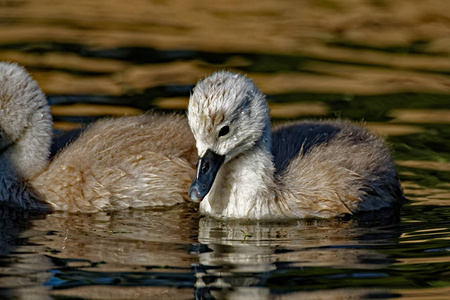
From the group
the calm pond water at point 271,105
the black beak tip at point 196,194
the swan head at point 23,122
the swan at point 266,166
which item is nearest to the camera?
the calm pond water at point 271,105

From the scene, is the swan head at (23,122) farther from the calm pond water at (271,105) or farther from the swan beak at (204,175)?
the swan beak at (204,175)

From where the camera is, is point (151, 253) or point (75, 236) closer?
point (151, 253)

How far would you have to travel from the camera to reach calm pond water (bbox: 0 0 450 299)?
788 centimetres

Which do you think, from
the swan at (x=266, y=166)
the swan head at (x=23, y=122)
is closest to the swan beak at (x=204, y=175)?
the swan at (x=266, y=166)

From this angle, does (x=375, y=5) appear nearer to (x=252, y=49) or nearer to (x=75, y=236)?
(x=252, y=49)

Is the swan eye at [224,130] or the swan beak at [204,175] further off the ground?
the swan eye at [224,130]

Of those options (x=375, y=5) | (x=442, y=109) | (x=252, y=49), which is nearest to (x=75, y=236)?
(x=442, y=109)

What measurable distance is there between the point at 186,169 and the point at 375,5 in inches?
340

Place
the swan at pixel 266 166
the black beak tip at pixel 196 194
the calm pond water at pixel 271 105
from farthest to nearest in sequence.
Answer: the swan at pixel 266 166, the black beak tip at pixel 196 194, the calm pond water at pixel 271 105

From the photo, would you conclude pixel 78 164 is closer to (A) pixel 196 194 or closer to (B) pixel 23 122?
(B) pixel 23 122

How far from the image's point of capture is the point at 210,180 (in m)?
9.01

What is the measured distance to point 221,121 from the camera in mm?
9047

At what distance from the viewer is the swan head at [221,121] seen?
29.5 feet

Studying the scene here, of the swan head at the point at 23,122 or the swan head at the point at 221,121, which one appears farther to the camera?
the swan head at the point at 23,122
